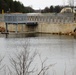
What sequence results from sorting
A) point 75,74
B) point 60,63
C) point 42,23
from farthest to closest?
point 42,23
point 60,63
point 75,74

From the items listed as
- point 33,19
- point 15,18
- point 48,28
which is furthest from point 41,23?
point 15,18

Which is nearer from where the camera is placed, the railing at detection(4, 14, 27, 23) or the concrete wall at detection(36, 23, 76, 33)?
the concrete wall at detection(36, 23, 76, 33)

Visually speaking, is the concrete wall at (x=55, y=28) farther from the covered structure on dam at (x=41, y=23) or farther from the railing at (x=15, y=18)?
the railing at (x=15, y=18)

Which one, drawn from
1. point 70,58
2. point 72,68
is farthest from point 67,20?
point 72,68

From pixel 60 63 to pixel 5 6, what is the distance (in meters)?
68.6

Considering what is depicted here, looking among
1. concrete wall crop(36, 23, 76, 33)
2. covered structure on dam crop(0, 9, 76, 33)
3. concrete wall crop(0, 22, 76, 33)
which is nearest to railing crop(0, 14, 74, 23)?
covered structure on dam crop(0, 9, 76, 33)

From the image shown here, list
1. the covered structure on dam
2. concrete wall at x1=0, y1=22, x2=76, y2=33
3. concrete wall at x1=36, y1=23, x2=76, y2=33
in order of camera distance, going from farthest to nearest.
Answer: the covered structure on dam, concrete wall at x1=0, y1=22, x2=76, y2=33, concrete wall at x1=36, y1=23, x2=76, y2=33

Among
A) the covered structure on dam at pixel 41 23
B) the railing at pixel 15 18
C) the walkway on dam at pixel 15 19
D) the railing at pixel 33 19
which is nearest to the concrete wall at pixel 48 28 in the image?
the covered structure on dam at pixel 41 23

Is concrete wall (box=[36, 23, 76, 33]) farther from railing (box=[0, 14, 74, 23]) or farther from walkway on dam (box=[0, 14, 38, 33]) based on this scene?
walkway on dam (box=[0, 14, 38, 33])

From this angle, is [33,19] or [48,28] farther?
[33,19]

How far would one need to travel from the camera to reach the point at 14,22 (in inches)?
2494

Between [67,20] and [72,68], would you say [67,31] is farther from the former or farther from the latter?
[72,68]

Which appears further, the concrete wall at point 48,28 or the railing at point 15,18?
the railing at point 15,18

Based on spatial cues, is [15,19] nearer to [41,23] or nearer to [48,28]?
[41,23]
